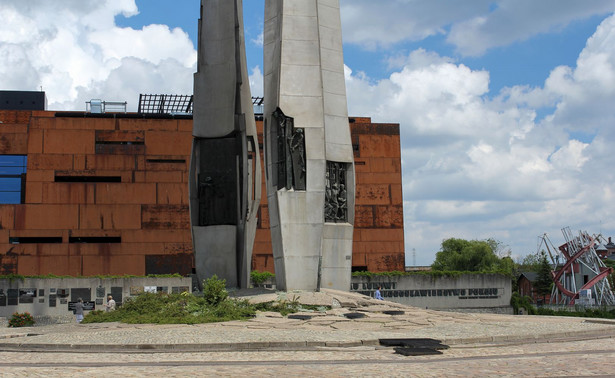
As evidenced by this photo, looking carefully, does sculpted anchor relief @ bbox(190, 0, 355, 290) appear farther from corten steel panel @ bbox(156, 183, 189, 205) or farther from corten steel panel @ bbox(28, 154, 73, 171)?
corten steel panel @ bbox(28, 154, 73, 171)

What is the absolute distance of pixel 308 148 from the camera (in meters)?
24.8

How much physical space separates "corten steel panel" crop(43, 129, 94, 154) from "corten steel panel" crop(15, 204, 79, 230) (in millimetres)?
3875

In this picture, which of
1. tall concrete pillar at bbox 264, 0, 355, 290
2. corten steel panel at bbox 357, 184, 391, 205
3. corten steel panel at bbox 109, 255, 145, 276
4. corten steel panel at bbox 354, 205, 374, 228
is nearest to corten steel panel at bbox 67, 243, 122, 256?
corten steel panel at bbox 109, 255, 145, 276

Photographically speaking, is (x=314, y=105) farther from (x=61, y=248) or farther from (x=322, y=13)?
(x=61, y=248)

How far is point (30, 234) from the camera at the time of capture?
1807 inches

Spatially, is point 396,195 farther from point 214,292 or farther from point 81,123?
point 214,292

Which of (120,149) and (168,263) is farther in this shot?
(120,149)

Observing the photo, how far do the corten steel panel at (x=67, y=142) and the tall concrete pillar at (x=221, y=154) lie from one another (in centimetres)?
2066

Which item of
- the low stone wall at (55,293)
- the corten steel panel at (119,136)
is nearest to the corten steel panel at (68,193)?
the corten steel panel at (119,136)

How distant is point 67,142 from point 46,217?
17.3 feet

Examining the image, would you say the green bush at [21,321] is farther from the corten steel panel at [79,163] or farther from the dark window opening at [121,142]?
the dark window opening at [121,142]

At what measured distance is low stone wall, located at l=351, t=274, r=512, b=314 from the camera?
37.6 metres

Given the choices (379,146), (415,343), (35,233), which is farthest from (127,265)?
(415,343)

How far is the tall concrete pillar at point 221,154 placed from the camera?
29.0 m
